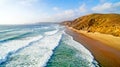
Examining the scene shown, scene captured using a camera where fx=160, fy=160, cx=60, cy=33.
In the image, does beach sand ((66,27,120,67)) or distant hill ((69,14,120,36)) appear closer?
beach sand ((66,27,120,67))

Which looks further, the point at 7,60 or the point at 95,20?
the point at 95,20

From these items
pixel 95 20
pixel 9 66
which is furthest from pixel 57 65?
pixel 95 20

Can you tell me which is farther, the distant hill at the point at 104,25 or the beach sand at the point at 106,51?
the distant hill at the point at 104,25

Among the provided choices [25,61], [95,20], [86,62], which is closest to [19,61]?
[25,61]

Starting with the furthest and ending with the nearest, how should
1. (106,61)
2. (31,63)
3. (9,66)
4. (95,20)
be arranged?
(95,20)
(106,61)
(31,63)
(9,66)

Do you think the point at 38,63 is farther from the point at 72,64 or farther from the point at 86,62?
the point at 86,62

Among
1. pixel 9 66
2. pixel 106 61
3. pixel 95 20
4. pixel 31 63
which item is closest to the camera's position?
pixel 9 66

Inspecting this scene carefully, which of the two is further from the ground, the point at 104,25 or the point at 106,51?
the point at 104,25

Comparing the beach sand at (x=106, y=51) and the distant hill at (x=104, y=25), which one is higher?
the distant hill at (x=104, y=25)

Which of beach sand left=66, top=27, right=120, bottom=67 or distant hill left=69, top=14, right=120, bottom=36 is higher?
distant hill left=69, top=14, right=120, bottom=36

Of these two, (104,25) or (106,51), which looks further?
(104,25)
